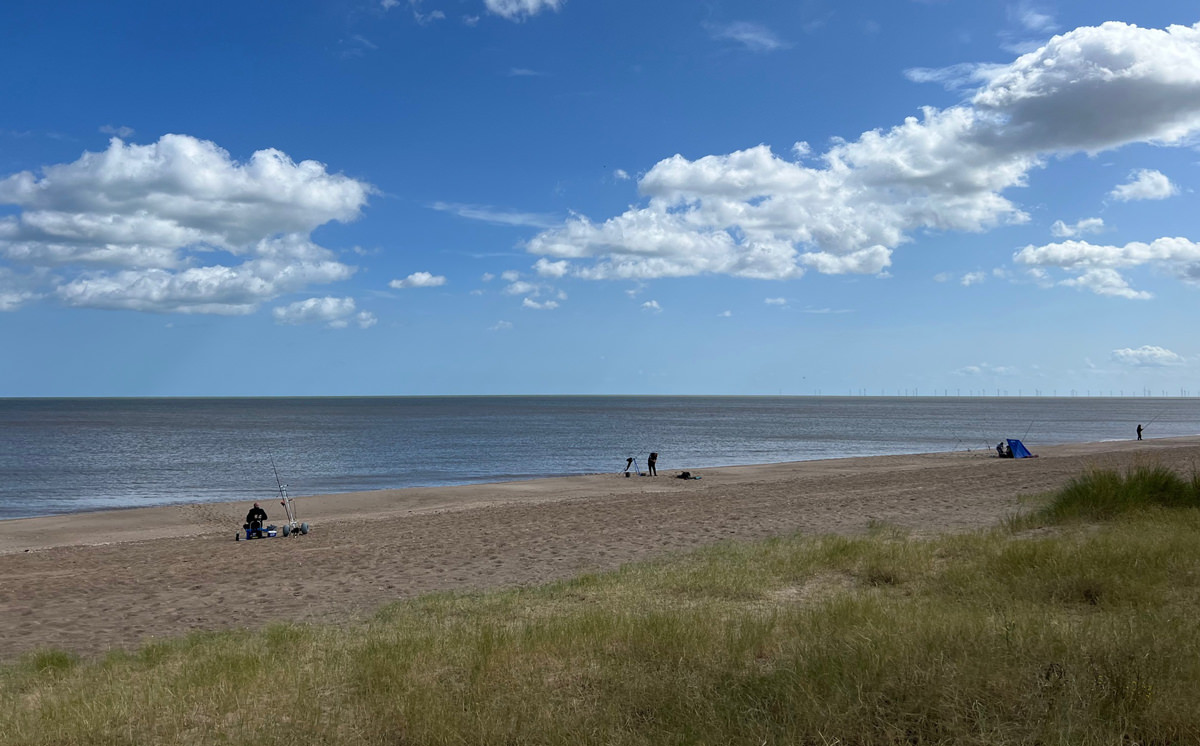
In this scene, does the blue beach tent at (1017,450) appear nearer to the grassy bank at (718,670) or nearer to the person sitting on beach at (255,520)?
the grassy bank at (718,670)

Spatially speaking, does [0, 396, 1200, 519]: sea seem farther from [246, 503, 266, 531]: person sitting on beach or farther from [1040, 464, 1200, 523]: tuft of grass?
[1040, 464, 1200, 523]: tuft of grass

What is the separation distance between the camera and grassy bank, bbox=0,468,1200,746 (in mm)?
4645

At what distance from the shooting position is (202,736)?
207 inches

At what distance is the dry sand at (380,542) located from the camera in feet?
37.8

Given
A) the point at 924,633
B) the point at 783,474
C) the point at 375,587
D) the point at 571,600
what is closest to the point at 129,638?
the point at 375,587

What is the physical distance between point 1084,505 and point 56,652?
1424 cm

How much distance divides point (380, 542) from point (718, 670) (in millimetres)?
13347

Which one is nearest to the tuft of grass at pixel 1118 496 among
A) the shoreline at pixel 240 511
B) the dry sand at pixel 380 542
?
the dry sand at pixel 380 542

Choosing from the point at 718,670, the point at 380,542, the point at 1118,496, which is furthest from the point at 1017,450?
the point at 718,670

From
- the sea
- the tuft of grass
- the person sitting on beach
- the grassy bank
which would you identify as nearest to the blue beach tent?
the sea

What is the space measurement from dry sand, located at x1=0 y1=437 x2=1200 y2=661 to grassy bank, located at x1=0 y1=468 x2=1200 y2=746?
2625 millimetres

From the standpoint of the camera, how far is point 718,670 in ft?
18.9

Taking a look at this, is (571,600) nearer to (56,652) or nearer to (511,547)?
(56,652)

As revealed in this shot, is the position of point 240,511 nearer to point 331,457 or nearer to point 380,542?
point 380,542
